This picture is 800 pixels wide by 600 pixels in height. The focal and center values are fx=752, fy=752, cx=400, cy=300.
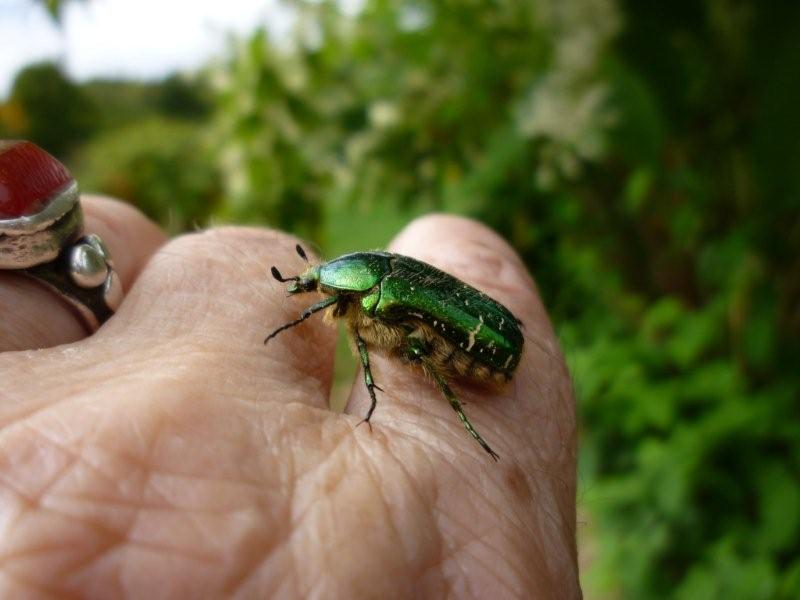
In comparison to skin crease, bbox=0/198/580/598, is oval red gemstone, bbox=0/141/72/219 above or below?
above

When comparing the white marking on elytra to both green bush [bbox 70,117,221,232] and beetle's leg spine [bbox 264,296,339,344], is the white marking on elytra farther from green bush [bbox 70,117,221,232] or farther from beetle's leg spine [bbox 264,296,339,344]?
green bush [bbox 70,117,221,232]

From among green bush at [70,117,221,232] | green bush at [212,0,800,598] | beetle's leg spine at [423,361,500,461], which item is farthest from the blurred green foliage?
green bush at [70,117,221,232]

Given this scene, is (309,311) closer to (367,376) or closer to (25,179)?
(367,376)

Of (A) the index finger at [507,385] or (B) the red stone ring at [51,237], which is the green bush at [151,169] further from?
(B) the red stone ring at [51,237]

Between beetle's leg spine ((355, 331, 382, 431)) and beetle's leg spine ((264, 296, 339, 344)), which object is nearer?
beetle's leg spine ((355, 331, 382, 431))

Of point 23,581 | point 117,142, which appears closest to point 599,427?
point 23,581
